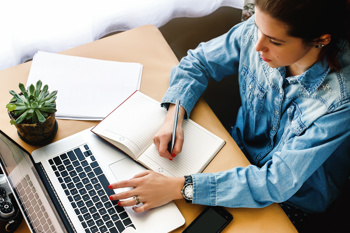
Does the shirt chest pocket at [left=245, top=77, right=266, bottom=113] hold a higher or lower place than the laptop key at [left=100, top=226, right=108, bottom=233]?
higher

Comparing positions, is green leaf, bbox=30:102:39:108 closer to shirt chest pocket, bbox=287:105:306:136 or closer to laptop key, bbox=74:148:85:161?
laptop key, bbox=74:148:85:161

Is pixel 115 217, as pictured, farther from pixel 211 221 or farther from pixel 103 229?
pixel 211 221

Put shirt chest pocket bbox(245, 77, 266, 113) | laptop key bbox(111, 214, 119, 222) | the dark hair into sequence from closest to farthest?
the dark hair
laptop key bbox(111, 214, 119, 222)
shirt chest pocket bbox(245, 77, 266, 113)

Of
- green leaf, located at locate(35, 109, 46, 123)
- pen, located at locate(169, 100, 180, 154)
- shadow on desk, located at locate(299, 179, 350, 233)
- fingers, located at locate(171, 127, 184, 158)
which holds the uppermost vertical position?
green leaf, located at locate(35, 109, 46, 123)

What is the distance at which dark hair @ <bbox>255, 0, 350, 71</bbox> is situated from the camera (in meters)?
0.65

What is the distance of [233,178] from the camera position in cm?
82

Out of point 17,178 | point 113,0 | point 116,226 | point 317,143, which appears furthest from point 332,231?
point 113,0

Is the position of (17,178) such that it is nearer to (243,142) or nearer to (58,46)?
(58,46)

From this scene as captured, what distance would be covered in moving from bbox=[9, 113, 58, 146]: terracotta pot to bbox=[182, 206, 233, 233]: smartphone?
0.41m

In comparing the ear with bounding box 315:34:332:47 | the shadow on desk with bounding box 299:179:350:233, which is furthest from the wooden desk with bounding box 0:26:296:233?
the ear with bounding box 315:34:332:47

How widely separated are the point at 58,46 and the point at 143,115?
455 mm

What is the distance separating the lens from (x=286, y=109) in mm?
906

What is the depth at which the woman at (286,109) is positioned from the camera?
0.71 metres

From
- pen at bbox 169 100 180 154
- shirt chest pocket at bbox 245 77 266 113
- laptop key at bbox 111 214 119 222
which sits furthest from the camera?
shirt chest pocket at bbox 245 77 266 113
